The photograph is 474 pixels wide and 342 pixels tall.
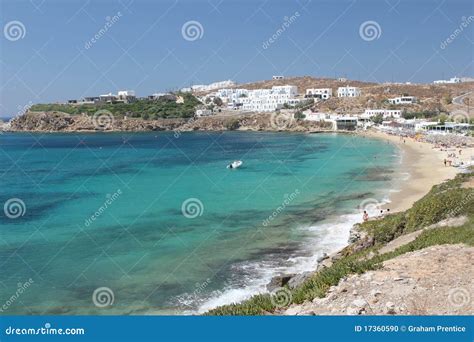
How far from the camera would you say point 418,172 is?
39406 mm

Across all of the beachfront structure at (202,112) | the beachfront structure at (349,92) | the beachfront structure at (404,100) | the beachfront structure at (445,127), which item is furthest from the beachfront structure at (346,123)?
the beachfront structure at (202,112)

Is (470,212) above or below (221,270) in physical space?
above

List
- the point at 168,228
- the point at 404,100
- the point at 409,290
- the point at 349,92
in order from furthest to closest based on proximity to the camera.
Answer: the point at 349,92 < the point at 404,100 < the point at 168,228 < the point at 409,290

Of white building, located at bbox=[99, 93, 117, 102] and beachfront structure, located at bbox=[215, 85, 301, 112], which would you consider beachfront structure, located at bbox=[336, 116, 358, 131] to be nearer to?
beachfront structure, located at bbox=[215, 85, 301, 112]

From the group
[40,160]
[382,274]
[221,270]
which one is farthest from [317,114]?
[382,274]

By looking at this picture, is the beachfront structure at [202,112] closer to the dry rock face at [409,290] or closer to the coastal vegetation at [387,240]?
the coastal vegetation at [387,240]

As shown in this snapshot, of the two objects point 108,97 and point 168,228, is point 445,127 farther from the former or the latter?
point 108,97

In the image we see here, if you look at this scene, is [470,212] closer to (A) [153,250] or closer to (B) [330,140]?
(A) [153,250]

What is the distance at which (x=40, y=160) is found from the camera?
6331cm

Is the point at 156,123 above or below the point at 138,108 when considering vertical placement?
below

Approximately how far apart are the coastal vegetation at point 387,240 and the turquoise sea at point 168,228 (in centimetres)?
327

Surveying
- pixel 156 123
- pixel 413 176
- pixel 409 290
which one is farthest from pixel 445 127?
pixel 156 123

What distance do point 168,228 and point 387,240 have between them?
484 inches

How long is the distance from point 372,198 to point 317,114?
249 feet
